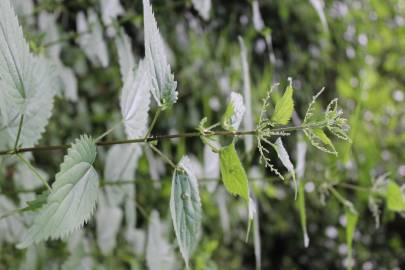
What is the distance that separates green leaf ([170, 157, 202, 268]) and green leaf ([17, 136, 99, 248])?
0.08 m

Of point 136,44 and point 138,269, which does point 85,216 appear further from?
point 136,44

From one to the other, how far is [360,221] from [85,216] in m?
2.21

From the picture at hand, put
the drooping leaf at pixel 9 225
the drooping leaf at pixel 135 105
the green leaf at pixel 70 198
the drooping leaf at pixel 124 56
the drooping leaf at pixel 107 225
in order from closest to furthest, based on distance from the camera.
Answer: the green leaf at pixel 70 198 → the drooping leaf at pixel 135 105 → the drooping leaf at pixel 124 56 → the drooping leaf at pixel 9 225 → the drooping leaf at pixel 107 225

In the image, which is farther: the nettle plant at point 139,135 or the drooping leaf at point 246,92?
the drooping leaf at point 246,92

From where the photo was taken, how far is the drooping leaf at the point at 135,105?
68cm

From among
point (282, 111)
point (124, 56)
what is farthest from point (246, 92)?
point (282, 111)

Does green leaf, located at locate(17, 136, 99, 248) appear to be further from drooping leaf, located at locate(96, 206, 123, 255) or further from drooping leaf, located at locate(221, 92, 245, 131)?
drooping leaf, located at locate(96, 206, 123, 255)

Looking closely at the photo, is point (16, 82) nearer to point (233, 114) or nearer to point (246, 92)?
point (233, 114)

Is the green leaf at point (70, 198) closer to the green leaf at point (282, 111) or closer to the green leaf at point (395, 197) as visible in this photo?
the green leaf at point (282, 111)

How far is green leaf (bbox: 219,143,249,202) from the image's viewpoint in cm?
54

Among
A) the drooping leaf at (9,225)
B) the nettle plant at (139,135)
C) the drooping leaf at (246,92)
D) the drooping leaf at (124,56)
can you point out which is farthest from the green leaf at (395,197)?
the drooping leaf at (9,225)

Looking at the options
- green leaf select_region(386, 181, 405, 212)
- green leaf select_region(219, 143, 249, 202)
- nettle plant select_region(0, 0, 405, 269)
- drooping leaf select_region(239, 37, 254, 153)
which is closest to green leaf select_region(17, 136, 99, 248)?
nettle plant select_region(0, 0, 405, 269)

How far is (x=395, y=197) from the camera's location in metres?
0.89

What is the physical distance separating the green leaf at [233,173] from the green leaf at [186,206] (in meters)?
0.04
